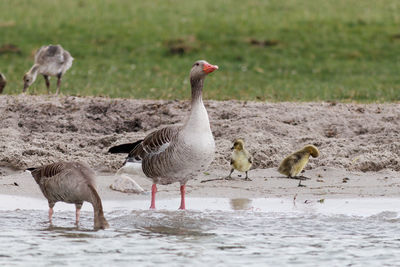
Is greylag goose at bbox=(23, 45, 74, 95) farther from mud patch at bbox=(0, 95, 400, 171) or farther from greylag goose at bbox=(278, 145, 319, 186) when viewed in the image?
greylag goose at bbox=(278, 145, 319, 186)

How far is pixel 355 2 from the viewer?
35219mm

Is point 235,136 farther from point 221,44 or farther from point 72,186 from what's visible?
point 221,44

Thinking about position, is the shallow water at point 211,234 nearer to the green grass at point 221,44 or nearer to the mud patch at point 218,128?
the mud patch at point 218,128

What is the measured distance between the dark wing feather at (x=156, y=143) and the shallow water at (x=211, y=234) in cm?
62

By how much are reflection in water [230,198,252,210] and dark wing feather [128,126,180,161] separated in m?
1.11

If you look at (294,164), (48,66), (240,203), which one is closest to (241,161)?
(294,164)

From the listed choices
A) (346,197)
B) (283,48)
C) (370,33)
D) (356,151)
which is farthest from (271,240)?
(370,33)

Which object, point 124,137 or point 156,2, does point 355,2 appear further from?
point 124,137

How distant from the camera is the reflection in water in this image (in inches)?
380

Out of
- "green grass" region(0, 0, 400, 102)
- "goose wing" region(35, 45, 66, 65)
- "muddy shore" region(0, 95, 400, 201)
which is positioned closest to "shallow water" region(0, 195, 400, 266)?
"muddy shore" region(0, 95, 400, 201)

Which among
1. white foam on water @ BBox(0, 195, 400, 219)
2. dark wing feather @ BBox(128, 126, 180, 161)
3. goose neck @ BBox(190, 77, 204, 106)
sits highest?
goose neck @ BBox(190, 77, 204, 106)

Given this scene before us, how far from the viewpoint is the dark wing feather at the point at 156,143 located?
9625mm

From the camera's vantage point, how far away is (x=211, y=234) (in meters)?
8.55

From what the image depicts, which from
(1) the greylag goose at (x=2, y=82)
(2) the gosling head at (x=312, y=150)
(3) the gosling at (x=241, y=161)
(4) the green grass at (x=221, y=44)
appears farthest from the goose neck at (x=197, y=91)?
(1) the greylag goose at (x=2, y=82)
